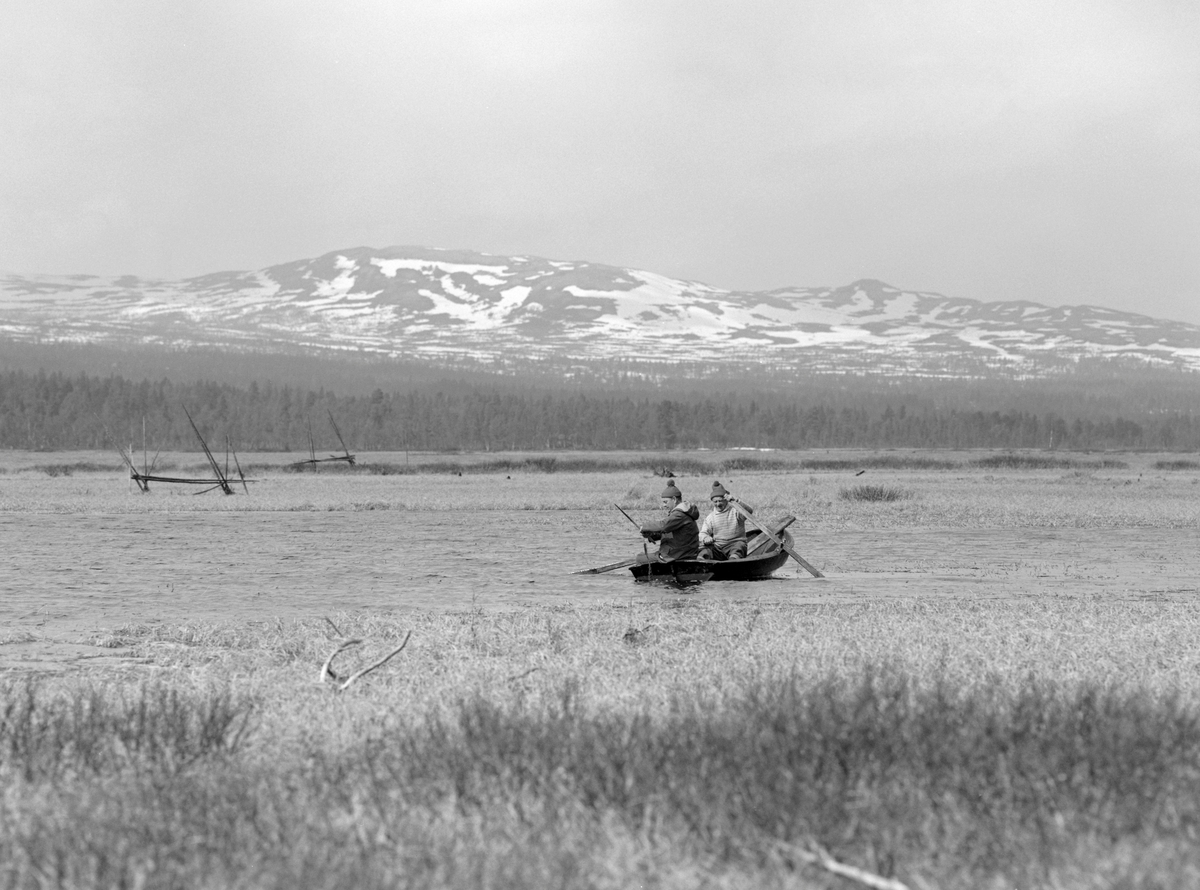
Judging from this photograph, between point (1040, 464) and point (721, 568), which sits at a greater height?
point (721, 568)

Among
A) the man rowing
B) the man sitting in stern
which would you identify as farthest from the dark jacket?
the man sitting in stern

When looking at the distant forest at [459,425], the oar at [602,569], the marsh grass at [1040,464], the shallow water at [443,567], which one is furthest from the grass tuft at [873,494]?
the distant forest at [459,425]

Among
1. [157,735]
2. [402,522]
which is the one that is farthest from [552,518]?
[157,735]

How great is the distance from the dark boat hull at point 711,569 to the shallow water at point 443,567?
36 centimetres

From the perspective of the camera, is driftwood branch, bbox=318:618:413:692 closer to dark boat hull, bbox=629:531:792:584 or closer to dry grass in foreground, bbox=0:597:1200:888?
dry grass in foreground, bbox=0:597:1200:888

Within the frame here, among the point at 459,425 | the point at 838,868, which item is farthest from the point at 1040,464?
the point at 838,868

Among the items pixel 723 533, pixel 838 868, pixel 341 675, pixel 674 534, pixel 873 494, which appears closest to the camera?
pixel 838 868

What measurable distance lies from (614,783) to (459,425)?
157 meters

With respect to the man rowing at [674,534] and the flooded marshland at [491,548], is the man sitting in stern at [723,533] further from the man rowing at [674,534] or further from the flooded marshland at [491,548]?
the flooded marshland at [491,548]

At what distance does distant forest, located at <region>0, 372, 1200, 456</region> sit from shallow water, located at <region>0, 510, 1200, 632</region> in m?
108

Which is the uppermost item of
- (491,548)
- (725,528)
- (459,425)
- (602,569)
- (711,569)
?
(459,425)

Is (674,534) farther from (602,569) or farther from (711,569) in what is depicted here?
(602,569)

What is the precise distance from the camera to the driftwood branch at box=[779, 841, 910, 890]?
651 cm

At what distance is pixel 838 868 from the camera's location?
21.8 feet
